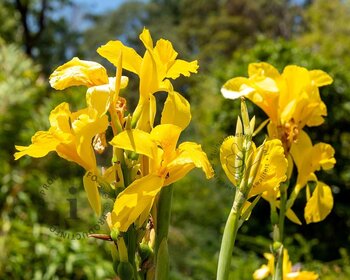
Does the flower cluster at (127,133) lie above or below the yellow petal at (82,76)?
below

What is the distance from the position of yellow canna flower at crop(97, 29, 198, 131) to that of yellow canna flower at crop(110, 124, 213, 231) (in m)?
0.03

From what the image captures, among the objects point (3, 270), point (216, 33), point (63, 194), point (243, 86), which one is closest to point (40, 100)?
point (63, 194)

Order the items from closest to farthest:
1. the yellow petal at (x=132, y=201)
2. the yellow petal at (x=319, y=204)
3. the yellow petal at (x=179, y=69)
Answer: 1. the yellow petal at (x=132, y=201)
2. the yellow petal at (x=179, y=69)
3. the yellow petal at (x=319, y=204)

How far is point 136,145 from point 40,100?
10.3 feet

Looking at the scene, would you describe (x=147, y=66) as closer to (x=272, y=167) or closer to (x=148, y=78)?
(x=148, y=78)

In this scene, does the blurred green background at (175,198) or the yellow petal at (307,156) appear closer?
the yellow petal at (307,156)

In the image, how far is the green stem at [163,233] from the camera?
51 centimetres

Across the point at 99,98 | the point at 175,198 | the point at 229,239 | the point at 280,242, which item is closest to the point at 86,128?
the point at 99,98

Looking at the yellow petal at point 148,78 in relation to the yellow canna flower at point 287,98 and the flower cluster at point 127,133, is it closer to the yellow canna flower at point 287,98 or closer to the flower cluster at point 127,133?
the flower cluster at point 127,133

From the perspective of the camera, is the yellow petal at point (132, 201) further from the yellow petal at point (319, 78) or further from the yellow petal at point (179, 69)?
the yellow petal at point (319, 78)

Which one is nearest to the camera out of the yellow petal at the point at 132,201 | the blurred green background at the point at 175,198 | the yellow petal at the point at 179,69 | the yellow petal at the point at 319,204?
the yellow petal at the point at 132,201

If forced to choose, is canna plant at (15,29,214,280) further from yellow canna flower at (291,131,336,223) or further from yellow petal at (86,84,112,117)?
yellow canna flower at (291,131,336,223)

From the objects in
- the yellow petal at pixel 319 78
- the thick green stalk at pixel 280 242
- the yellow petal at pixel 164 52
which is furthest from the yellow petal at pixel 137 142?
the yellow petal at pixel 319 78

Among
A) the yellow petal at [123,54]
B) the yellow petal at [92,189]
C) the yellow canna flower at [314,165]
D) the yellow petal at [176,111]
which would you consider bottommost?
the yellow canna flower at [314,165]
